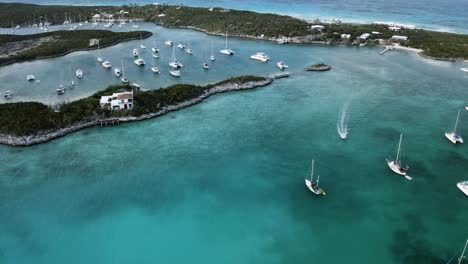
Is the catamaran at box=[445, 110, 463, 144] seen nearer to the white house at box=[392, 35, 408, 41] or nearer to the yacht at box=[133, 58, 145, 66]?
the white house at box=[392, 35, 408, 41]

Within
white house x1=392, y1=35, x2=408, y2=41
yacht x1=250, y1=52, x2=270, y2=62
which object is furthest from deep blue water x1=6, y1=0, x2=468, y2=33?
yacht x1=250, y1=52, x2=270, y2=62

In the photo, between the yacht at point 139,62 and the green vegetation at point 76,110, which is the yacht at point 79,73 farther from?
the green vegetation at point 76,110

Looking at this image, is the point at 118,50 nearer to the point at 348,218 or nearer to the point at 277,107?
the point at 277,107

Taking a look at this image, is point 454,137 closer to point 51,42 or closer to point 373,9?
point 51,42

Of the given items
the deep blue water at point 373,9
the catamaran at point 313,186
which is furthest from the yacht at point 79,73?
the deep blue water at point 373,9

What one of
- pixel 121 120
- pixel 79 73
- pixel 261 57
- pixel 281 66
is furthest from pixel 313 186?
pixel 79 73
